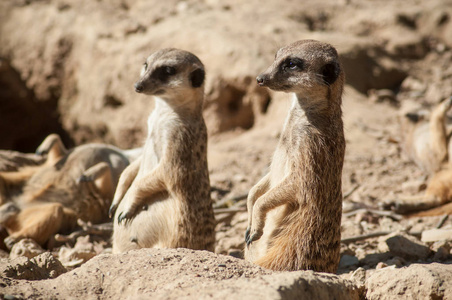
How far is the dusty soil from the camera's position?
4.64m

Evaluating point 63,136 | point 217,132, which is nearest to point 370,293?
point 217,132

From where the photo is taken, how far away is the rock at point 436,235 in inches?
156

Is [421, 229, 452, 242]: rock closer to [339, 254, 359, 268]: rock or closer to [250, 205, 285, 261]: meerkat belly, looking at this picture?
[339, 254, 359, 268]: rock

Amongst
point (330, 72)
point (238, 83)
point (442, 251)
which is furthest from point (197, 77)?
point (238, 83)

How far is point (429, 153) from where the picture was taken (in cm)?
612

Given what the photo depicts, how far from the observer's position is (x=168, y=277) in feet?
8.33

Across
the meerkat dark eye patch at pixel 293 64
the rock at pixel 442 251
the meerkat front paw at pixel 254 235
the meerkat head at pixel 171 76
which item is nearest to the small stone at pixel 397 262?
the rock at pixel 442 251

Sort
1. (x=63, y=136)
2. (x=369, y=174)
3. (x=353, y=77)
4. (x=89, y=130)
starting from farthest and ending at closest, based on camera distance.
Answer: (x=63, y=136)
(x=89, y=130)
(x=353, y=77)
(x=369, y=174)

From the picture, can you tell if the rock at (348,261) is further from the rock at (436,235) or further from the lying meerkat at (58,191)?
the lying meerkat at (58,191)

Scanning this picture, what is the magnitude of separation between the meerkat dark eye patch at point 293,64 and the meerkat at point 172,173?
846mm

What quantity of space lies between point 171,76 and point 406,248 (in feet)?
6.54

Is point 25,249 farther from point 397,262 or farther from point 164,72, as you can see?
point 397,262

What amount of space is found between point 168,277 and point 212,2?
6549 millimetres

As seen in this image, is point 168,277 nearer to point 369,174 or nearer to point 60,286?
point 60,286
